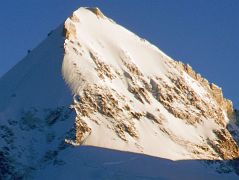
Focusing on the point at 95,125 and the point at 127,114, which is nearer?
the point at 95,125

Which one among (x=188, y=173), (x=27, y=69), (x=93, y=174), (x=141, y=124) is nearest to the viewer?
(x=93, y=174)

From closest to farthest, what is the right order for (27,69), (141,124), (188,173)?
(188,173) → (141,124) → (27,69)

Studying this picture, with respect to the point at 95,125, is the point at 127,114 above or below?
above

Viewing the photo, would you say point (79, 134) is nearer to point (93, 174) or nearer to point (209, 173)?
point (93, 174)

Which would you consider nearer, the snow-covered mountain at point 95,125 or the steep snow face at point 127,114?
the snow-covered mountain at point 95,125

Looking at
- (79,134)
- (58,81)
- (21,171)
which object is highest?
(58,81)

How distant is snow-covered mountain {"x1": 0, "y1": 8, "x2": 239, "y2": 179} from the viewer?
536ft

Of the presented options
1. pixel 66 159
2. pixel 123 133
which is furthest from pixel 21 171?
pixel 123 133

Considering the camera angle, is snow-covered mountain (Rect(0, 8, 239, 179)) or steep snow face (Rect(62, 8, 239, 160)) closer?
snow-covered mountain (Rect(0, 8, 239, 179))

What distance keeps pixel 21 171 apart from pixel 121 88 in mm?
36681

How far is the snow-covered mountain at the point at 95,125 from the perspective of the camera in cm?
16350

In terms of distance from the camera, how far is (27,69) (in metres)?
196

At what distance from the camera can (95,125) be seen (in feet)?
572

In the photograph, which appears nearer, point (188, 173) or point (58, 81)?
point (188, 173)
